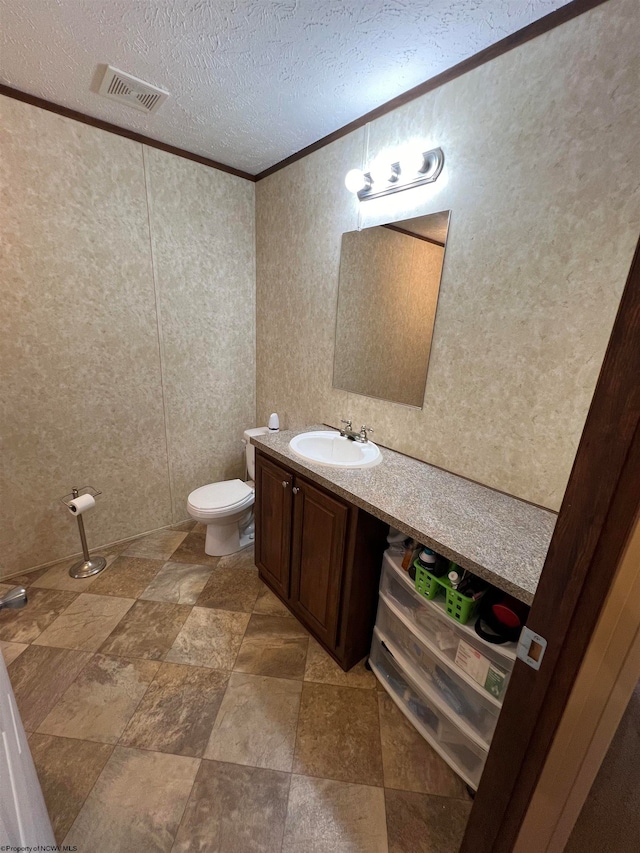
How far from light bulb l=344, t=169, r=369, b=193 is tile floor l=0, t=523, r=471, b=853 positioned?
2.22 meters

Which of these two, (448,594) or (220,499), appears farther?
(220,499)

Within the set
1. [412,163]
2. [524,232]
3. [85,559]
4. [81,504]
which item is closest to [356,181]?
[412,163]

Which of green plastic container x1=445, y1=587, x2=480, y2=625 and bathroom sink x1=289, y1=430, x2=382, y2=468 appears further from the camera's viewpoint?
bathroom sink x1=289, y1=430, x2=382, y2=468

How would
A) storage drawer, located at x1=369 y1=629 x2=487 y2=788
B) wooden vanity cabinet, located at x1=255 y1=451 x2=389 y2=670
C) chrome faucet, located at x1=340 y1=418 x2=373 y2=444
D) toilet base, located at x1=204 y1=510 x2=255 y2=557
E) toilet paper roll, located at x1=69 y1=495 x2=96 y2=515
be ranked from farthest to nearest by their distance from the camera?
toilet base, located at x1=204 y1=510 x2=255 y2=557
toilet paper roll, located at x1=69 y1=495 x2=96 y2=515
chrome faucet, located at x1=340 y1=418 x2=373 y2=444
wooden vanity cabinet, located at x1=255 y1=451 x2=389 y2=670
storage drawer, located at x1=369 y1=629 x2=487 y2=788

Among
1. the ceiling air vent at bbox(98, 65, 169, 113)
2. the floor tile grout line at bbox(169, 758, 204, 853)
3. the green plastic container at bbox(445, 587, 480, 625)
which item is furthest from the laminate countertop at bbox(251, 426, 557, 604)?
the ceiling air vent at bbox(98, 65, 169, 113)

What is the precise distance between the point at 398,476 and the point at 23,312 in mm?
2113

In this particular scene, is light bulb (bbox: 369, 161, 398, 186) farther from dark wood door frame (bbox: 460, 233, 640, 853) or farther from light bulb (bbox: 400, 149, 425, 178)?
dark wood door frame (bbox: 460, 233, 640, 853)

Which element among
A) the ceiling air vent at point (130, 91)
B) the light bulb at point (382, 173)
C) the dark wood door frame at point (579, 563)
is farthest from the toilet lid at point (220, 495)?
the ceiling air vent at point (130, 91)

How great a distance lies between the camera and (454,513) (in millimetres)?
1244

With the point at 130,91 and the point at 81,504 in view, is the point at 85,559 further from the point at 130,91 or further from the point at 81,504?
the point at 130,91

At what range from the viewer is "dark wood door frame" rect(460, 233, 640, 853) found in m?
0.47

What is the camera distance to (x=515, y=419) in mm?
1347

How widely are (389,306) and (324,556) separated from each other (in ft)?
4.11

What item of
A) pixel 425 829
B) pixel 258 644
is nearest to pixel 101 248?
pixel 258 644
